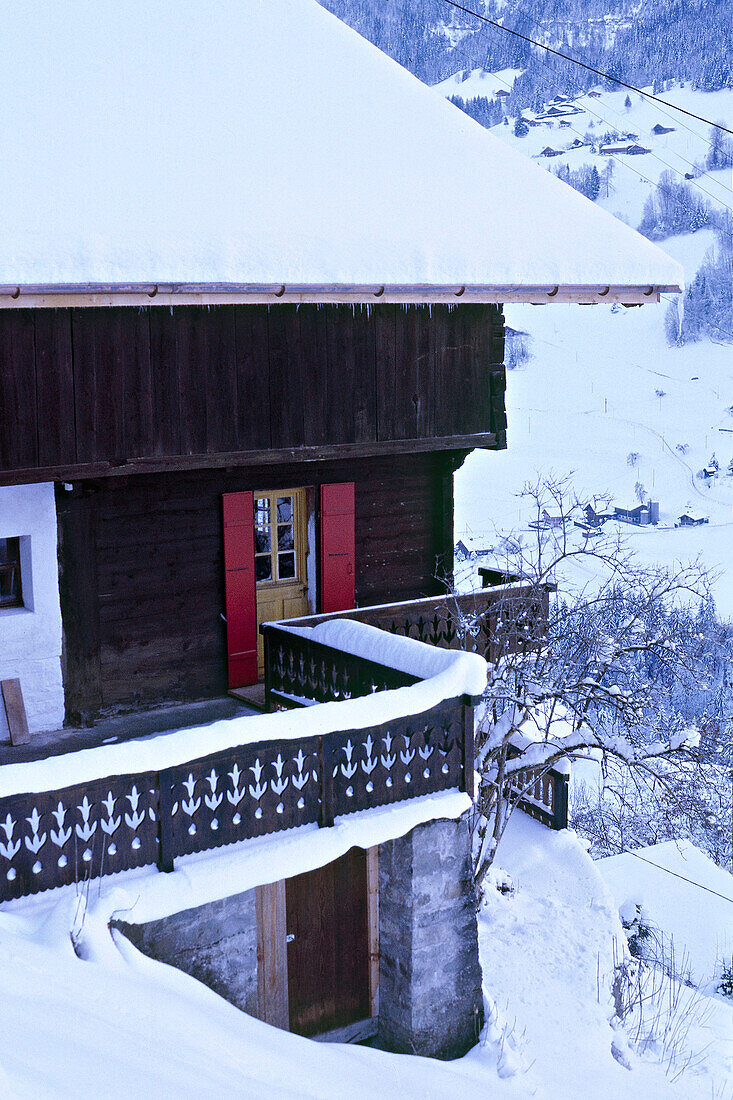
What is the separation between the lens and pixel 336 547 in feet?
44.7

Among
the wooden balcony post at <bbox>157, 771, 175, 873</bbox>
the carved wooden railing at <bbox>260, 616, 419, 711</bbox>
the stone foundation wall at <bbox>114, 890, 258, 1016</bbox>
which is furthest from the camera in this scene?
the carved wooden railing at <bbox>260, 616, 419, 711</bbox>

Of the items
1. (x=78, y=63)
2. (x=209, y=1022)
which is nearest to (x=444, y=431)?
(x=78, y=63)

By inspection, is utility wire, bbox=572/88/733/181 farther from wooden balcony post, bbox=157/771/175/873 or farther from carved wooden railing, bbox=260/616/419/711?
wooden balcony post, bbox=157/771/175/873

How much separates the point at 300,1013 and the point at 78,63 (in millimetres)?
9351

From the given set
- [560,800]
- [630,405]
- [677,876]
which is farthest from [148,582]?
[630,405]

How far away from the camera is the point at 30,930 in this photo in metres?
7.49

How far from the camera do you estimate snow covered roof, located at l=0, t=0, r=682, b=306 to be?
32.2 ft

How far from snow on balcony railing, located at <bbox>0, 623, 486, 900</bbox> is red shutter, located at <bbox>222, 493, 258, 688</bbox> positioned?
2440 mm

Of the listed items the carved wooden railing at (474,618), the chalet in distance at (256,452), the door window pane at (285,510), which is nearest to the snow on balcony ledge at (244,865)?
the chalet in distance at (256,452)

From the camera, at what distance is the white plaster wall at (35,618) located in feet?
36.8

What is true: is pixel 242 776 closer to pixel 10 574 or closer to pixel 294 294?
pixel 10 574

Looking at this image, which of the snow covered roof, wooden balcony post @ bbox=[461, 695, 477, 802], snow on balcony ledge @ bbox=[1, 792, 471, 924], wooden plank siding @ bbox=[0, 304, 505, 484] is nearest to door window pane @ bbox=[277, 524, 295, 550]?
wooden plank siding @ bbox=[0, 304, 505, 484]

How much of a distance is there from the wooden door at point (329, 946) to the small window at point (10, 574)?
390 centimetres

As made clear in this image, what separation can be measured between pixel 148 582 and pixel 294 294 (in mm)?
3537
